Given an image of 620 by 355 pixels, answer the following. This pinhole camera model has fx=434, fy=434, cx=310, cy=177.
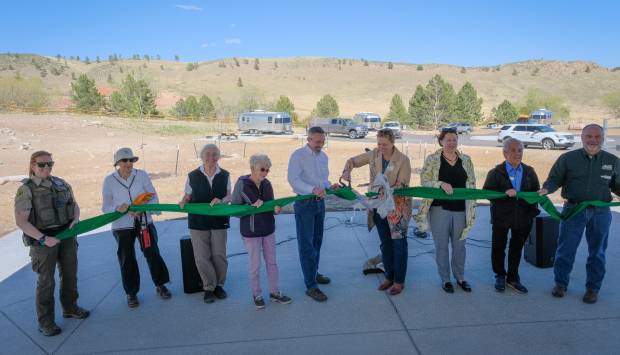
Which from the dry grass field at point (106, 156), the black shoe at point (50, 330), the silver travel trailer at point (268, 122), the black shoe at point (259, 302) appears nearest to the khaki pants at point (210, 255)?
the black shoe at point (259, 302)

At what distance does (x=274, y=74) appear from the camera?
112 meters

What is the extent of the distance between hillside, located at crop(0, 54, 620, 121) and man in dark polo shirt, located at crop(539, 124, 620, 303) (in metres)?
69.2

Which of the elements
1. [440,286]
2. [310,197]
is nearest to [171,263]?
[310,197]

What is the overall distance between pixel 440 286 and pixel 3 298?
4.70 meters

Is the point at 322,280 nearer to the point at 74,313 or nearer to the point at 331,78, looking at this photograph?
the point at 74,313

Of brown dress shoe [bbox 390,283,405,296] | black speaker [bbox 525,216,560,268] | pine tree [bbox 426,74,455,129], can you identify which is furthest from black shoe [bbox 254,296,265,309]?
pine tree [bbox 426,74,455,129]

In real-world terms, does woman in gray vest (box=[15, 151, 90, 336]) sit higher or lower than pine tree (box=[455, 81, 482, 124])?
lower

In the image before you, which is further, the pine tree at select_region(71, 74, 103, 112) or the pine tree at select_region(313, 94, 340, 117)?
the pine tree at select_region(313, 94, 340, 117)

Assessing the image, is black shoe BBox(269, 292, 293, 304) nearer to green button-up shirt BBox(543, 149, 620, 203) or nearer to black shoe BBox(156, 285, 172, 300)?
black shoe BBox(156, 285, 172, 300)

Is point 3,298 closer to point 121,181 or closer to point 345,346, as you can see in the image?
point 121,181

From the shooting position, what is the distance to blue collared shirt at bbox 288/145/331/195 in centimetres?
436

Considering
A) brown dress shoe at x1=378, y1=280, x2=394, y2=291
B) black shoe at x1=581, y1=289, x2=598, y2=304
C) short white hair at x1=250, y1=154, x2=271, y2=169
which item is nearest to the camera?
short white hair at x1=250, y1=154, x2=271, y2=169

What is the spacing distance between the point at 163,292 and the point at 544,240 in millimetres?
4419

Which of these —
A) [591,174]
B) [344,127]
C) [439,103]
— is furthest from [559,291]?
[439,103]
